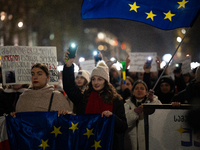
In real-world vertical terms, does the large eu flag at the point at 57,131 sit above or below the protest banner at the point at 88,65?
below

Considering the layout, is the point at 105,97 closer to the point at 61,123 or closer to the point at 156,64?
the point at 61,123

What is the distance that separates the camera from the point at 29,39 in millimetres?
22188

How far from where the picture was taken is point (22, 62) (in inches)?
166

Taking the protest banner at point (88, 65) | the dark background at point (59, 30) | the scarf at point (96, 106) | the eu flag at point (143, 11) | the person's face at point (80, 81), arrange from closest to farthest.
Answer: the scarf at point (96, 106) → the eu flag at point (143, 11) → the person's face at point (80, 81) → the protest banner at point (88, 65) → the dark background at point (59, 30)

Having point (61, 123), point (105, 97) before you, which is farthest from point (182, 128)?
point (61, 123)

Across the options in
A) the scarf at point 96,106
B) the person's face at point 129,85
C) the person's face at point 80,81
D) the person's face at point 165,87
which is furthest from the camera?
the person's face at point 129,85

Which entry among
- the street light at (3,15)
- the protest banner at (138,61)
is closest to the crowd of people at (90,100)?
the protest banner at (138,61)

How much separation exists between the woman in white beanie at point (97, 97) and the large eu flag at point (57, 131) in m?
0.11

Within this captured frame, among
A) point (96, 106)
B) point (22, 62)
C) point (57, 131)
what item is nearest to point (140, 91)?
point (96, 106)

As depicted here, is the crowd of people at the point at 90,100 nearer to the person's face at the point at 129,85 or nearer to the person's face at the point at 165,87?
the person's face at the point at 165,87

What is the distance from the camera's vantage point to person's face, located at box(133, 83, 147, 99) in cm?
410

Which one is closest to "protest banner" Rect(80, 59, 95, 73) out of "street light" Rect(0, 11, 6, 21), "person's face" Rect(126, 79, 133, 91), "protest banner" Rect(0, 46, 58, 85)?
"person's face" Rect(126, 79, 133, 91)

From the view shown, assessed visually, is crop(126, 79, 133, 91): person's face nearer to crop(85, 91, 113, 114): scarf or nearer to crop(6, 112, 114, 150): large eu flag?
crop(85, 91, 113, 114): scarf

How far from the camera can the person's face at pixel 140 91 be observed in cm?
410
